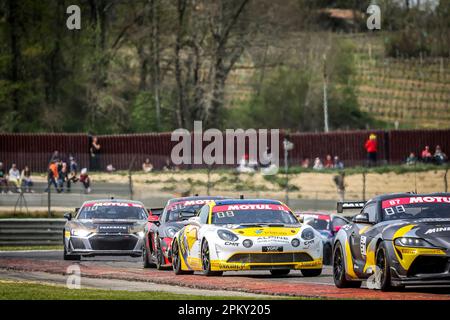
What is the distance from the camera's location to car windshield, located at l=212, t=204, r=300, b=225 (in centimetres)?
1919

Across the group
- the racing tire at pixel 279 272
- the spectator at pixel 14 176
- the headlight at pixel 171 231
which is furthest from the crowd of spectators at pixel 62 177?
the racing tire at pixel 279 272

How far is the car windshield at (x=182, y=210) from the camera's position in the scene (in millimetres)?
22438

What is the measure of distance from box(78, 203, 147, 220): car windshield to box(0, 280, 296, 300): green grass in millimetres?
9951

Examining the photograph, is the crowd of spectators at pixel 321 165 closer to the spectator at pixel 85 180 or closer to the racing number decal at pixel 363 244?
the spectator at pixel 85 180

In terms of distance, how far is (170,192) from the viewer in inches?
1673

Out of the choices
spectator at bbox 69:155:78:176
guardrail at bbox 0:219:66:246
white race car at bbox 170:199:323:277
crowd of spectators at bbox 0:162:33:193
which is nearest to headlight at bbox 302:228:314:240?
white race car at bbox 170:199:323:277

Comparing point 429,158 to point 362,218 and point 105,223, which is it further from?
point 362,218

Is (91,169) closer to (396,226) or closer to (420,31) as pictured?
(396,226)

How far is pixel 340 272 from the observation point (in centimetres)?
1644

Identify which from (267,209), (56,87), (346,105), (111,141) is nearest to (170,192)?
(111,141)

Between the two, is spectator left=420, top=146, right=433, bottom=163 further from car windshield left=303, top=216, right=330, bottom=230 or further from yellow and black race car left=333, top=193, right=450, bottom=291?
yellow and black race car left=333, top=193, right=450, bottom=291

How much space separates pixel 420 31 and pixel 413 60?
607 cm

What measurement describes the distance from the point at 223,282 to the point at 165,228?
5267 mm

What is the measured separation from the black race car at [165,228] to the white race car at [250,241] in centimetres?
188
